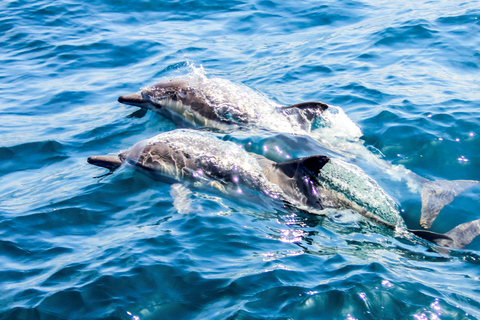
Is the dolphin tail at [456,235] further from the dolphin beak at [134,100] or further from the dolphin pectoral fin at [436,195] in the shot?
the dolphin beak at [134,100]

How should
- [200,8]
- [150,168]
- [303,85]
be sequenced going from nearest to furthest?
1. [150,168]
2. [303,85]
3. [200,8]

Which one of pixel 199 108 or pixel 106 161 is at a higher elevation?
pixel 199 108

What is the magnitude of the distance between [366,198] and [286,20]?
11813 millimetres

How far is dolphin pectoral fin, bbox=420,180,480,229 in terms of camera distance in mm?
7871

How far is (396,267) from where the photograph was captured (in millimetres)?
5996

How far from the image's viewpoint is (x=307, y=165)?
7566 mm

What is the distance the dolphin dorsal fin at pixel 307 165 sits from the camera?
7.36 metres

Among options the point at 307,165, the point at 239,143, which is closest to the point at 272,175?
the point at 307,165

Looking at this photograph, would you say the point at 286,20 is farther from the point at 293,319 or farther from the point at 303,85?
the point at 293,319

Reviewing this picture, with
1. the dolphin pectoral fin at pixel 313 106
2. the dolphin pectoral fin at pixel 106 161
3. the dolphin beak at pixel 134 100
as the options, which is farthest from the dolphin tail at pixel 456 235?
the dolphin beak at pixel 134 100

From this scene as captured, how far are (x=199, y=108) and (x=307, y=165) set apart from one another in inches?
160

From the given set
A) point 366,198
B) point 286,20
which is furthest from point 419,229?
point 286,20

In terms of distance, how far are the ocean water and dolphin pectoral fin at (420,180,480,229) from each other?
12 cm

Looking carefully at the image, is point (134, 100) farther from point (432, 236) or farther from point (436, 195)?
point (432, 236)
